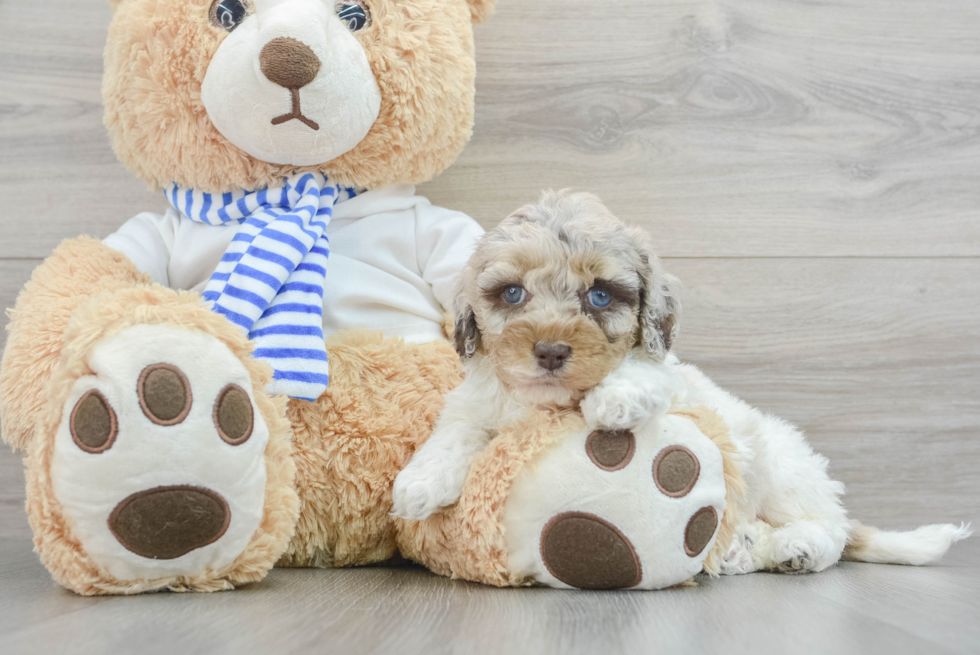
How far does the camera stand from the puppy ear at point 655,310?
1.32 metres

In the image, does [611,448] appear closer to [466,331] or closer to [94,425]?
[466,331]

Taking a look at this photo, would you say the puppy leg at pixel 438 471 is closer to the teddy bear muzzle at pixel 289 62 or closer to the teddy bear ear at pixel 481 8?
the teddy bear muzzle at pixel 289 62

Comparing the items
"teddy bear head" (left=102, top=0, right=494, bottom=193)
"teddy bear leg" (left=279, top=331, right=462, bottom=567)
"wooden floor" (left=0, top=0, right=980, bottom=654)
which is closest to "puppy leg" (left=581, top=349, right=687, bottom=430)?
"teddy bear leg" (left=279, top=331, right=462, bottom=567)

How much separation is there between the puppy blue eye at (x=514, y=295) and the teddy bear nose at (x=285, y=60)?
1.82 ft

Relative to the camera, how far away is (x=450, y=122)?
1.65 meters

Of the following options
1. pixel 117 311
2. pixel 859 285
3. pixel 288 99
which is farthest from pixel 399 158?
pixel 859 285

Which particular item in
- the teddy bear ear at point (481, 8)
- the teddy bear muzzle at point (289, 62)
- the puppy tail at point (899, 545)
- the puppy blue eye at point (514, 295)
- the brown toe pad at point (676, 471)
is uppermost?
the teddy bear ear at point (481, 8)

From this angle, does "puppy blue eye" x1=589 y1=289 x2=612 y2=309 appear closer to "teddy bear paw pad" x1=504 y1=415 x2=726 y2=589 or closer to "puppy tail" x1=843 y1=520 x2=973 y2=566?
"teddy bear paw pad" x1=504 y1=415 x2=726 y2=589

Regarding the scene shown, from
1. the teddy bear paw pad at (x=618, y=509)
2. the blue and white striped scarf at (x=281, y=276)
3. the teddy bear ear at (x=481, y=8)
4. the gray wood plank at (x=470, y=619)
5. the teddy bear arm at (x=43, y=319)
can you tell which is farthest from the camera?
the teddy bear ear at (x=481, y=8)

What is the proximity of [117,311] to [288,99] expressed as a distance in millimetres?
525

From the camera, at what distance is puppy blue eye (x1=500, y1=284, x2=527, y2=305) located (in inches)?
51.3

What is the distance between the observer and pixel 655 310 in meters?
1.32

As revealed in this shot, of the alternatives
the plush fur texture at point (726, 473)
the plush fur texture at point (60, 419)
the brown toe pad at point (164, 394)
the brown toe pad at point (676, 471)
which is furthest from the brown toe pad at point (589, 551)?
the brown toe pad at point (164, 394)

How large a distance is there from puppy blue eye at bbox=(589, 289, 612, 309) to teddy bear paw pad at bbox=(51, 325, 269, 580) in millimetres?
578
